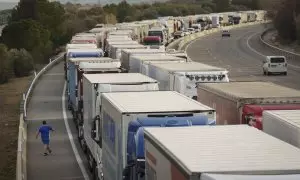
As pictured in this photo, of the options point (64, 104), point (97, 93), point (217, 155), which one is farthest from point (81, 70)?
point (217, 155)

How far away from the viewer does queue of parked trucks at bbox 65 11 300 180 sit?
27.5 ft

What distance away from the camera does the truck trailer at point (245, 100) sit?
15.4 metres

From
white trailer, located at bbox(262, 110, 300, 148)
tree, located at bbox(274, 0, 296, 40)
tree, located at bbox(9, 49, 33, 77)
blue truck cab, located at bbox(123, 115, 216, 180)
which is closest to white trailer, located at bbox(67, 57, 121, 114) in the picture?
blue truck cab, located at bbox(123, 115, 216, 180)

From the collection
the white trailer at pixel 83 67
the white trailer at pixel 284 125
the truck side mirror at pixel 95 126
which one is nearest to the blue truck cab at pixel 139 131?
the white trailer at pixel 284 125

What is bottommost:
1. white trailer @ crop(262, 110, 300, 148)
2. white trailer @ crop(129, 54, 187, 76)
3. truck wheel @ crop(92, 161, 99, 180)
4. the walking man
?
the walking man

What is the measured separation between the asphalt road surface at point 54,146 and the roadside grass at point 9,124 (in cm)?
68

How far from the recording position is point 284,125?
11789mm

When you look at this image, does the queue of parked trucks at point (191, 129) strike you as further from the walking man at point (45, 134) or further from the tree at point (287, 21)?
the tree at point (287, 21)

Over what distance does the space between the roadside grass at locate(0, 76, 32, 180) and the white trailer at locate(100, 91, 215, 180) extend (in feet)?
23.2

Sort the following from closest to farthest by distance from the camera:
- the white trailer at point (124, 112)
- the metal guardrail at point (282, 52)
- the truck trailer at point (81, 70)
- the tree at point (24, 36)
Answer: the white trailer at point (124, 112) < the truck trailer at point (81, 70) < the metal guardrail at point (282, 52) < the tree at point (24, 36)

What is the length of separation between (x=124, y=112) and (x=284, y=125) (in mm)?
2803

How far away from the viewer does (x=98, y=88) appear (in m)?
19.0

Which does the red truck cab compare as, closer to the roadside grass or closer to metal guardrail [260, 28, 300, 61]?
the roadside grass

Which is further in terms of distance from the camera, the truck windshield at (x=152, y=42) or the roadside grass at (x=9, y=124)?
the truck windshield at (x=152, y=42)
